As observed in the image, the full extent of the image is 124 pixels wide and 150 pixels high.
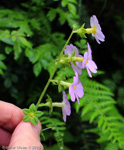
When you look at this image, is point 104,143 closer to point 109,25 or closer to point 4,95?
point 4,95

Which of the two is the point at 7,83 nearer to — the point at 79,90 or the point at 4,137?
the point at 4,137

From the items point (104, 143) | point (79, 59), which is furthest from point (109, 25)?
point (79, 59)

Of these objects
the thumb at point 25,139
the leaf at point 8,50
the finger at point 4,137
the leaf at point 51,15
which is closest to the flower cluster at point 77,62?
the thumb at point 25,139

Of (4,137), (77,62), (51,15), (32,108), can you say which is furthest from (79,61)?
(51,15)

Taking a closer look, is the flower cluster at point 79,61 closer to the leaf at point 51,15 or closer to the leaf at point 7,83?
the leaf at point 7,83

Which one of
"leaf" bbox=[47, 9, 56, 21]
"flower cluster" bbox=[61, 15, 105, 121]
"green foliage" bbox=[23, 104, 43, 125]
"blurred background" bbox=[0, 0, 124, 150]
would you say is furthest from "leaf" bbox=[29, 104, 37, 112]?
"leaf" bbox=[47, 9, 56, 21]

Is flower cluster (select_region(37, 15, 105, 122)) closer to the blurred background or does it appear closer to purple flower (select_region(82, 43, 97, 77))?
purple flower (select_region(82, 43, 97, 77))
